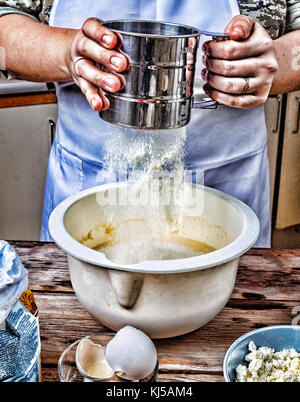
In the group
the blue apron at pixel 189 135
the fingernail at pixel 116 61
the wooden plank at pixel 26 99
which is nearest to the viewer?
the fingernail at pixel 116 61

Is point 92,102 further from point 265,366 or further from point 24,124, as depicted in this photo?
point 24,124

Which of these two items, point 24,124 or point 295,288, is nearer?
point 295,288

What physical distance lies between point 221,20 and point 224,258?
2.03ft

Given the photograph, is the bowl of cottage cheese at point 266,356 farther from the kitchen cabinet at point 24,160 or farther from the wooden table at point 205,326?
the kitchen cabinet at point 24,160

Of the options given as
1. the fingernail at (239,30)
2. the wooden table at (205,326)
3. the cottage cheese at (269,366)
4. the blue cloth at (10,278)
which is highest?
the fingernail at (239,30)

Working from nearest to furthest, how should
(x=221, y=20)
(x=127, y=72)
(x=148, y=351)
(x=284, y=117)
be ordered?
(x=148, y=351), (x=127, y=72), (x=221, y=20), (x=284, y=117)

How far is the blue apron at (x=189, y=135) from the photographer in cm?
105

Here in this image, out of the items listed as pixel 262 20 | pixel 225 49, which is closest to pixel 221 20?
pixel 262 20

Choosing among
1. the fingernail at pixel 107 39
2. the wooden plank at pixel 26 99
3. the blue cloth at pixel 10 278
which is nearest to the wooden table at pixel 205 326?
the blue cloth at pixel 10 278

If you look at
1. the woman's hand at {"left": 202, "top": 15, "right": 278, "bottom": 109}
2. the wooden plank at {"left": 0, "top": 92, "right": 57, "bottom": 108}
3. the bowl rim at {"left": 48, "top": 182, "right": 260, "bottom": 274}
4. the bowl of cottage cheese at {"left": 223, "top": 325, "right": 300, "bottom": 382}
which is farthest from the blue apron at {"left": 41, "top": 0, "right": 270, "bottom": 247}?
the wooden plank at {"left": 0, "top": 92, "right": 57, "bottom": 108}

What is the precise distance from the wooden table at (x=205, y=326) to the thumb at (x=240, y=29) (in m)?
0.42

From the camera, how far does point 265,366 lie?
0.66 m

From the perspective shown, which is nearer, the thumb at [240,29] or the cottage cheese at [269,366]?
the cottage cheese at [269,366]

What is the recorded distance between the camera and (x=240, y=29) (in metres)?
0.75
